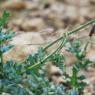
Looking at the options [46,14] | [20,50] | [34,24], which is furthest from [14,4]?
[20,50]

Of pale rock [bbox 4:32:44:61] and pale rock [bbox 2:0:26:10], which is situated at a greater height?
pale rock [bbox 2:0:26:10]

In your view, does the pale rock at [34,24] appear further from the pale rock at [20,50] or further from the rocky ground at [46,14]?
the pale rock at [20,50]

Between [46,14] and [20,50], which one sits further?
[46,14]

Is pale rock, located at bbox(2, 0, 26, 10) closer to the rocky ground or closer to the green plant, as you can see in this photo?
the rocky ground

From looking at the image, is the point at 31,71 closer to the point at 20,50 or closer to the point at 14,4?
the point at 20,50

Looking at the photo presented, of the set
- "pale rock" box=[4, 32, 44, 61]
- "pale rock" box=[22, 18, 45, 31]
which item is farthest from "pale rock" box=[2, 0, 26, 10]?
"pale rock" box=[4, 32, 44, 61]

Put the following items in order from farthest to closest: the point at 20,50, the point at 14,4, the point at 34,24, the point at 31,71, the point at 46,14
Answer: the point at 14,4 < the point at 46,14 < the point at 34,24 < the point at 20,50 < the point at 31,71

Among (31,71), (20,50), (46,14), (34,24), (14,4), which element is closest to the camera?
(31,71)

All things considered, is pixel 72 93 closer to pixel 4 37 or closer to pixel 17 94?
pixel 17 94

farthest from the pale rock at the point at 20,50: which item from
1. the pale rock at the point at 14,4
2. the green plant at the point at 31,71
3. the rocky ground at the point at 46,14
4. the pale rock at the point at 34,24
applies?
the pale rock at the point at 14,4
